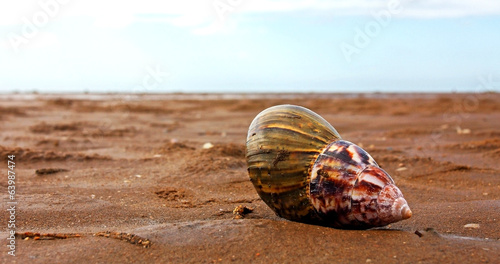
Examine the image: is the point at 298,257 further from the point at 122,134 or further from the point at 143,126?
the point at 143,126

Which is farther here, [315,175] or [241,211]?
[241,211]

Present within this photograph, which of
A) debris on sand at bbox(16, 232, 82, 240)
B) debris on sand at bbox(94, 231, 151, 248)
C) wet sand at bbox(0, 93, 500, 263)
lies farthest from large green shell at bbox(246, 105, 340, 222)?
debris on sand at bbox(16, 232, 82, 240)

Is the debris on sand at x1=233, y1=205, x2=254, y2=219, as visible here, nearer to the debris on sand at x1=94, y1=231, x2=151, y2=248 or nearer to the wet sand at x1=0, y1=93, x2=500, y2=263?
the wet sand at x1=0, y1=93, x2=500, y2=263

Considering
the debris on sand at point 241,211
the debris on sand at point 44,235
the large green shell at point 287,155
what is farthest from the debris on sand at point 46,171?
the large green shell at point 287,155

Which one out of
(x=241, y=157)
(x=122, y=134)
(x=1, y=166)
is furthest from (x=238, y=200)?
(x=122, y=134)

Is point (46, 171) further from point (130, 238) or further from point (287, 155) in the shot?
point (287, 155)

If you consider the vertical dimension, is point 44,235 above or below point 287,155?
below

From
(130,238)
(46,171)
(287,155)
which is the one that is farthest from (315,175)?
(46,171)
